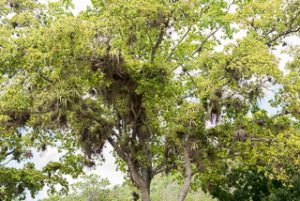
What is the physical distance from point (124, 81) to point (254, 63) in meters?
4.38

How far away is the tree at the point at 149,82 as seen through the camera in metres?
12.9

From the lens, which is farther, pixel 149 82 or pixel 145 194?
pixel 145 194

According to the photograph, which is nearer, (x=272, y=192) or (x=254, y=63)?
(x=254, y=63)

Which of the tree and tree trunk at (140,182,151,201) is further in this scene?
tree trunk at (140,182,151,201)

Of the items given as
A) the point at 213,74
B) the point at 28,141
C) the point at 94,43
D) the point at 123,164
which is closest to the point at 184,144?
the point at 213,74

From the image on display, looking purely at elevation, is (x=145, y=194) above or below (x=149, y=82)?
below

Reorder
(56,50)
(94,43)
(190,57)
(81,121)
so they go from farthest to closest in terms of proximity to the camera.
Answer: (190,57), (81,121), (94,43), (56,50)

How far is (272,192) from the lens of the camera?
17656mm

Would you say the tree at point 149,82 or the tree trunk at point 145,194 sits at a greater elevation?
the tree at point 149,82

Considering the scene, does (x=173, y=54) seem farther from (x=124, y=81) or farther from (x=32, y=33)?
(x=32, y=33)

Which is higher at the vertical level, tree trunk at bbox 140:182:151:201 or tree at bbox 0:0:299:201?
tree at bbox 0:0:299:201

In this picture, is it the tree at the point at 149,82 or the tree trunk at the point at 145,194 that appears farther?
the tree trunk at the point at 145,194

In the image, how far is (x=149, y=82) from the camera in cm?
1398

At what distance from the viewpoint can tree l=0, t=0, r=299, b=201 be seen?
1294 cm
